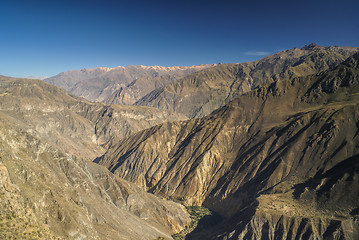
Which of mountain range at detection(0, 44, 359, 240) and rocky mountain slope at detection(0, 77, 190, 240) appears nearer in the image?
rocky mountain slope at detection(0, 77, 190, 240)

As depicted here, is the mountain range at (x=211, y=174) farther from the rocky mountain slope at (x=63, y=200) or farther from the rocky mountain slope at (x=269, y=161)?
the rocky mountain slope at (x=269, y=161)

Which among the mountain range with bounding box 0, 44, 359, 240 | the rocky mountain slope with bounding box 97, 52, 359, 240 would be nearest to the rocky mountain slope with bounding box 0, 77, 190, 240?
the mountain range with bounding box 0, 44, 359, 240

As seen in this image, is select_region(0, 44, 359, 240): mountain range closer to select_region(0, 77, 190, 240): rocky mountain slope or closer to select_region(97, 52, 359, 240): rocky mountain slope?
select_region(0, 77, 190, 240): rocky mountain slope

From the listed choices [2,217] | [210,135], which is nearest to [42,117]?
[210,135]

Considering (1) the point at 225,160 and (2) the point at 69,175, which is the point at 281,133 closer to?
(1) the point at 225,160

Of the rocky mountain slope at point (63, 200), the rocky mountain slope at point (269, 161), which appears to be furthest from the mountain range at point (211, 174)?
the rocky mountain slope at point (269, 161)

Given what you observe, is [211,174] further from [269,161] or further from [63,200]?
[63,200]
